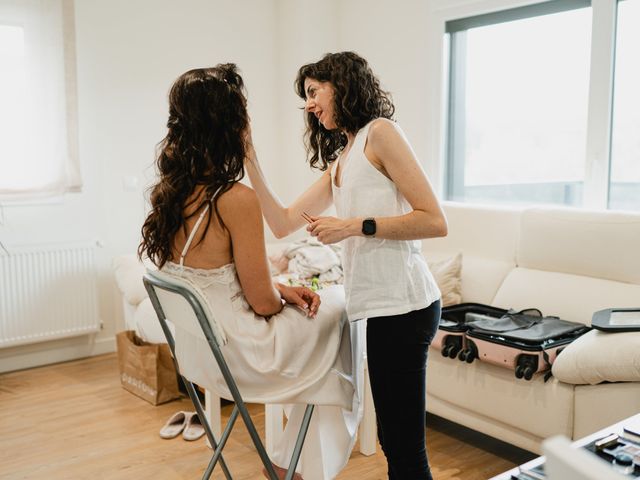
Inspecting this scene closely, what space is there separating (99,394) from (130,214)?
4.04ft

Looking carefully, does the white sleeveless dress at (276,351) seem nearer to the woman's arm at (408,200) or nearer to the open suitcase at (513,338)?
the woman's arm at (408,200)

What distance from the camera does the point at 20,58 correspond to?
3.89 m

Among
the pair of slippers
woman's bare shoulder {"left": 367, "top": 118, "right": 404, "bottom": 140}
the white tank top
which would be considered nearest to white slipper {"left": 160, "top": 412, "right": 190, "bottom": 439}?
the pair of slippers

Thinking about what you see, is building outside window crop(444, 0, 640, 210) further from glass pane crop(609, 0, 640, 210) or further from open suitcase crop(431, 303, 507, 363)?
open suitcase crop(431, 303, 507, 363)

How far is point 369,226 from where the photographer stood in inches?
66.5

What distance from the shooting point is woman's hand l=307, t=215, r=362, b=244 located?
1.70 metres

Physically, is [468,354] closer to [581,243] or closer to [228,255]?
[581,243]

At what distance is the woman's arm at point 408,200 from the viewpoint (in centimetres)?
168

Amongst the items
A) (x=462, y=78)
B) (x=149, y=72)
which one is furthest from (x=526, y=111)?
(x=149, y=72)

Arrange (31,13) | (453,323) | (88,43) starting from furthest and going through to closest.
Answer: (88,43) → (31,13) → (453,323)

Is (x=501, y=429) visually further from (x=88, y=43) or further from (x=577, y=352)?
(x=88, y=43)

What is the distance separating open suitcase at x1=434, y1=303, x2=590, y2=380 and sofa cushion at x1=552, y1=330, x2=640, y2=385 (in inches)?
3.1

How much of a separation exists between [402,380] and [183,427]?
5.54 ft

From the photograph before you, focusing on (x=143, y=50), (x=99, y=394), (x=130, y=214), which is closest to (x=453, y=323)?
(x=99, y=394)
